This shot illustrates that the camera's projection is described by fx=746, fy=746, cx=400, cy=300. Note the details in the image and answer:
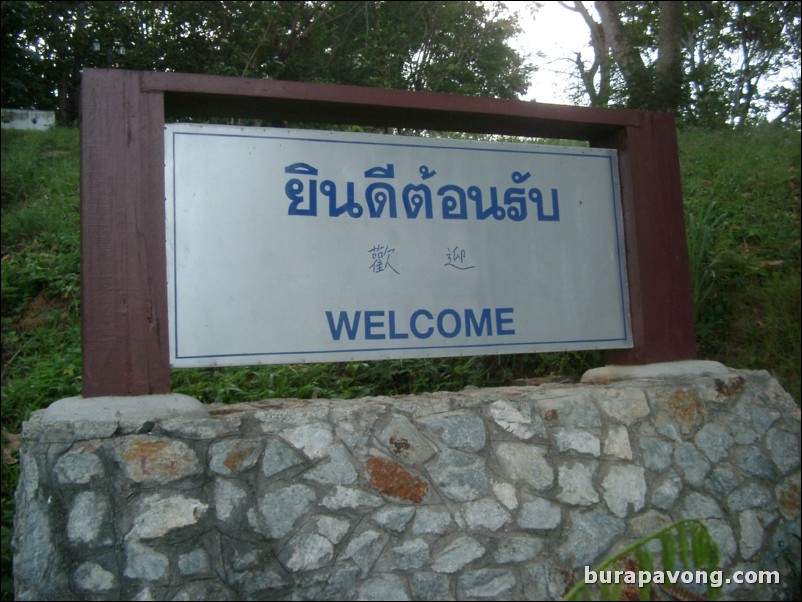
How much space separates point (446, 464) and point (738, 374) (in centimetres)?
141

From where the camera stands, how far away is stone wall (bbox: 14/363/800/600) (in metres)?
2.34

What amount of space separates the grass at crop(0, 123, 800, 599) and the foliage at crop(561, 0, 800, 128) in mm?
2469

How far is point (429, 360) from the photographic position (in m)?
4.33

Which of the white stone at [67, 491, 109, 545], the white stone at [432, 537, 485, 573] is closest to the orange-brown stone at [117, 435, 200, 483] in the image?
the white stone at [67, 491, 109, 545]

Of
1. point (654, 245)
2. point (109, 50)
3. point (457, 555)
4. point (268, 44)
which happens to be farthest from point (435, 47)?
point (457, 555)

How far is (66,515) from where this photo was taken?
2.32 m

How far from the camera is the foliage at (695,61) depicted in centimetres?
823

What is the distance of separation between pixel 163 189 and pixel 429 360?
6.76 ft

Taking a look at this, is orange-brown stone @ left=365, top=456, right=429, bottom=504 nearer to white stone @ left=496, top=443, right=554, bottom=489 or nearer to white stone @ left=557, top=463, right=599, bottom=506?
white stone @ left=496, top=443, right=554, bottom=489

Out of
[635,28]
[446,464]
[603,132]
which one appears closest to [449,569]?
[446,464]

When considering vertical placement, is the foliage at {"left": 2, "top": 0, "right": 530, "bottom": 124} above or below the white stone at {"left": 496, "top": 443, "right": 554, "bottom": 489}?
above

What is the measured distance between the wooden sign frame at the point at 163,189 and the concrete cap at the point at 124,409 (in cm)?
4

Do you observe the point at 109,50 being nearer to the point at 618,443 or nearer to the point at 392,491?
the point at 392,491

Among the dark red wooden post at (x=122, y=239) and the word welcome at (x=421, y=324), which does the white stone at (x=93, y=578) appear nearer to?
the dark red wooden post at (x=122, y=239)
